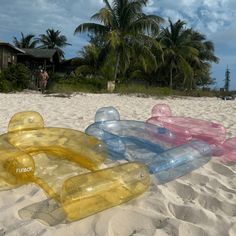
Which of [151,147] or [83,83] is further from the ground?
[83,83]

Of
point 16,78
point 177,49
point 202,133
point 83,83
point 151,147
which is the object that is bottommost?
point 151,147

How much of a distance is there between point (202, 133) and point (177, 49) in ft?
70.8

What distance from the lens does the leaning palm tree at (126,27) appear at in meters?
20.2

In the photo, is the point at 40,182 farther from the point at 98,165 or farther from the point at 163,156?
the point at 163,156

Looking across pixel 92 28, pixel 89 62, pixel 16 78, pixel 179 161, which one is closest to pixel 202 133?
pixel 179 161

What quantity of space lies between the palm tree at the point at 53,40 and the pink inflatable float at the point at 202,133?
31.8 m

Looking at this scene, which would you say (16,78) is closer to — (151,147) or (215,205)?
(151,147)

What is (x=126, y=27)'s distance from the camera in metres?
20.5

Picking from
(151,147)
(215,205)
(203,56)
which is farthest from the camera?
(203,56)

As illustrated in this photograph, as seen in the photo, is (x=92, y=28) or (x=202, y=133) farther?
(x=92, y=28)

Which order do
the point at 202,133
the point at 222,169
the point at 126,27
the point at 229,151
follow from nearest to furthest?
1. the point at 222,169
2. the point at 229,151
3. the point at 202,133
4. the point at 126,27

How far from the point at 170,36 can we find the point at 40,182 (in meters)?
24.2

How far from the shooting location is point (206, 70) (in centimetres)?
2944

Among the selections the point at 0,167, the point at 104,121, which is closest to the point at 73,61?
the point at 104,121
